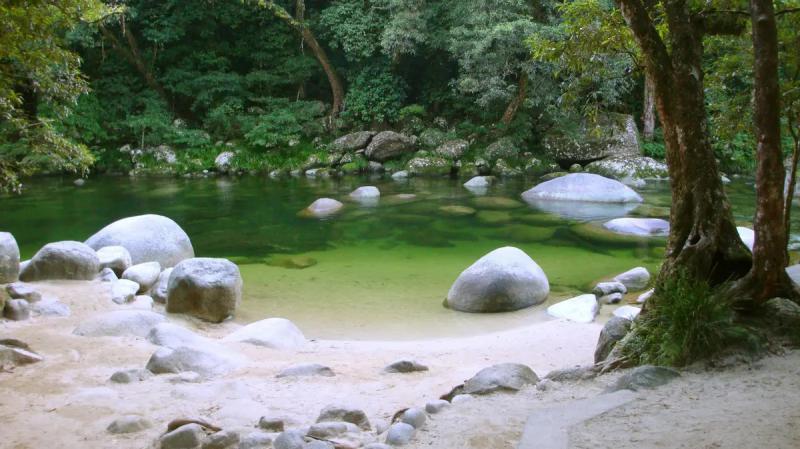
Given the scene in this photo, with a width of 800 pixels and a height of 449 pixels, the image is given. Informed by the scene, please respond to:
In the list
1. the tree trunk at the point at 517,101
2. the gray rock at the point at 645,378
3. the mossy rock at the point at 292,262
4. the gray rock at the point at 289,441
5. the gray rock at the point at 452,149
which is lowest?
the mossy rock at the point at 292,262

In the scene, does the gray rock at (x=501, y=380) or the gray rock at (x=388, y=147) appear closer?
the gray rock at (x=501, y=380)

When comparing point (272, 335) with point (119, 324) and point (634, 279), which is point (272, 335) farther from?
Result: point (634, 279)

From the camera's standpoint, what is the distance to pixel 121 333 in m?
6.75

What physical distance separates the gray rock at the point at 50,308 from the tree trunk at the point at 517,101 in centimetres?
2009

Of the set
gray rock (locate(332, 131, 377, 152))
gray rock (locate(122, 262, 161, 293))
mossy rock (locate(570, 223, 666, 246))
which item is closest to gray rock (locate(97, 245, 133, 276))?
gray rock (locate(122, 262, 161, 293))

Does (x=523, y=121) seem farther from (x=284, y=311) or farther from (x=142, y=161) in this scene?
(x=284, y=311)

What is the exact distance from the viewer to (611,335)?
536cm

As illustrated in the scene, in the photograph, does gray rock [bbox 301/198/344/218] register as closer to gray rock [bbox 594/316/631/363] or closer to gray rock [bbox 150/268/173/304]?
gray rock [bbox 150/268/173/304]

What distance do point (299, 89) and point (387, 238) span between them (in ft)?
63.7

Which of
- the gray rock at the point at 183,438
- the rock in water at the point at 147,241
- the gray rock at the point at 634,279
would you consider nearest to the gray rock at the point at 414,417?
the gray rock at the point at 183,438

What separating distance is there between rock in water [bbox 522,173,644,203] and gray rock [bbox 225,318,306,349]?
40.2ft

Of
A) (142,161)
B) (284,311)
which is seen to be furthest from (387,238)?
(142,161)

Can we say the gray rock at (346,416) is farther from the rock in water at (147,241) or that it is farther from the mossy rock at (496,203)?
the mossy rock at (496,203)

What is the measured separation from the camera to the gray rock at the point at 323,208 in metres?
16.4
